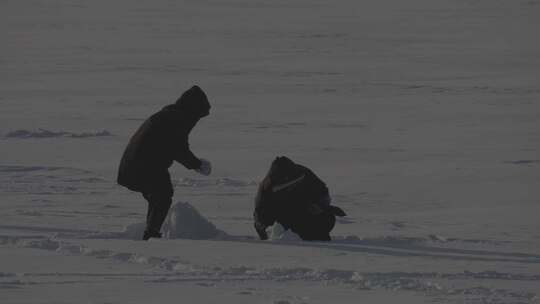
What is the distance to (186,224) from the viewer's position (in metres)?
8.44

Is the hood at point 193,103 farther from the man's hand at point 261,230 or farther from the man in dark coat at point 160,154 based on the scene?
the man's hand at point 261,230

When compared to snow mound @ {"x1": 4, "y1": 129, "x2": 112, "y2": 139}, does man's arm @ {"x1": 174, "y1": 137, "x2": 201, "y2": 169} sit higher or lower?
higher

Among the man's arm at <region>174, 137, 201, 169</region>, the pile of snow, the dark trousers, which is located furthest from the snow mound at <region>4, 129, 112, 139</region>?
the man's arm at <region>174, 137, 201, 169</region>

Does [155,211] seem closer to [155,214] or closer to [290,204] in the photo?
[155,214]

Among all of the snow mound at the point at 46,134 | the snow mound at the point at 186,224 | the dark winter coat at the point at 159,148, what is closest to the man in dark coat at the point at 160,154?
the dark winter coat at the point at 159,148

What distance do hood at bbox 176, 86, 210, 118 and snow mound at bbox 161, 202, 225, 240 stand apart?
2.13 ft

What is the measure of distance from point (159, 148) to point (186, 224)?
618 mm

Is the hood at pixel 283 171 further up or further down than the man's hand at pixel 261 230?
further up

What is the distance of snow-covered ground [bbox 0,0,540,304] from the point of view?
6750mm

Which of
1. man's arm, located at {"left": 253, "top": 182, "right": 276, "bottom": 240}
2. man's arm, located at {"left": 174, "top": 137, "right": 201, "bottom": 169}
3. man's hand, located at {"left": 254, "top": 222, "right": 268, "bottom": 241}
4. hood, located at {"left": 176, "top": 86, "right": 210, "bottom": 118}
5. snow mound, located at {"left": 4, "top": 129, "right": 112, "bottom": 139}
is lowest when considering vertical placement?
snow mound, located at {"left": 4, "top": 129, "right": 112, "bottom": 139}

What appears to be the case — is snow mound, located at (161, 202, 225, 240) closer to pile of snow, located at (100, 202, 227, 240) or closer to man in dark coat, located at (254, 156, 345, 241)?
pile of snow, located at (100, 202, 227, 240)

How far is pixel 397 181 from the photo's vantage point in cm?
1250

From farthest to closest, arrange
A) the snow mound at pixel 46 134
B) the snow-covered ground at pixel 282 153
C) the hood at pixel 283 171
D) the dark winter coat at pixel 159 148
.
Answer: the snow mound at pixel 46 134 < the hood at pixel 283 171 < the dark winter coat at pixel 159 148 < the snow-covered ground at pixel 282 153

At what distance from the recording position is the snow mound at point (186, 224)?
27.6 ft
